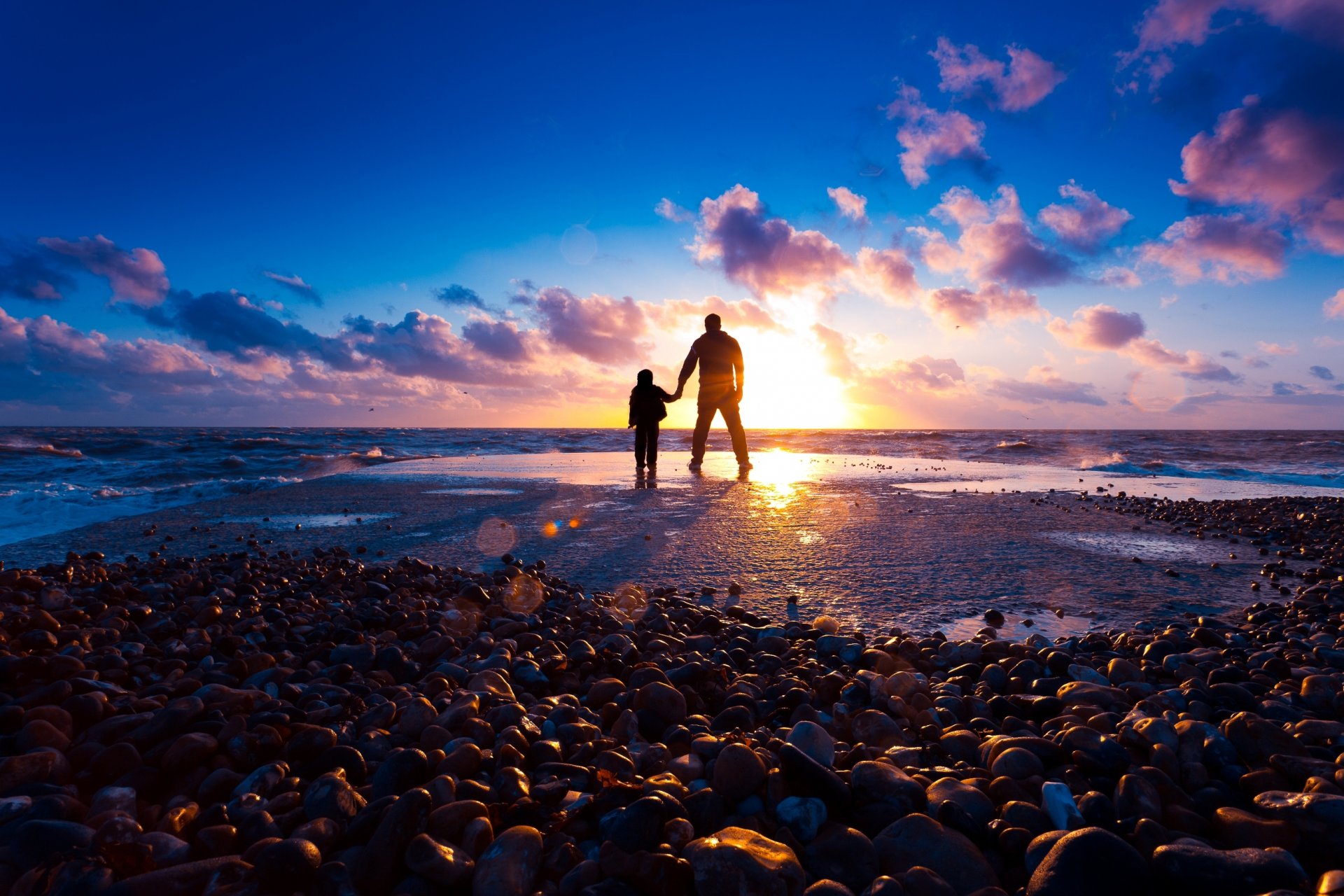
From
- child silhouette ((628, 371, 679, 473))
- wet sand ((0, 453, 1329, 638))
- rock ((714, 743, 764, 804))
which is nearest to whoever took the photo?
rock ((714, 743, 764, 804))

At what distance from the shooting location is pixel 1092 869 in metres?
1.26

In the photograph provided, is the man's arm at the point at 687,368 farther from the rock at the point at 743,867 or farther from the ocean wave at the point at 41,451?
the ocean wave at the point at 41,451

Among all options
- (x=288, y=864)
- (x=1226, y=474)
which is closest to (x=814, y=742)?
(x=288, y=864)

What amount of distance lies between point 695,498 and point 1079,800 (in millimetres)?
6285

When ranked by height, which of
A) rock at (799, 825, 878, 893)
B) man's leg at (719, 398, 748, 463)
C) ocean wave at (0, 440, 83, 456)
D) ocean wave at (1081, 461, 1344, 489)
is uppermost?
man's leg at (719, 398, 748, 463)

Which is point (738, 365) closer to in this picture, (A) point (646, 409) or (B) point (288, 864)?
(A) point (646, 409)

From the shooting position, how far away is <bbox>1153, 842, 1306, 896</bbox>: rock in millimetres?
1245

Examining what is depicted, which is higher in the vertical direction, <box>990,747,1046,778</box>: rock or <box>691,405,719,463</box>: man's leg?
<box>691,405,719,463</box>: man's leg

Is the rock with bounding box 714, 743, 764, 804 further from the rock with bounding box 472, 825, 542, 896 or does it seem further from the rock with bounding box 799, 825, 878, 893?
the rock with bounding box 472, 825, 542, 896

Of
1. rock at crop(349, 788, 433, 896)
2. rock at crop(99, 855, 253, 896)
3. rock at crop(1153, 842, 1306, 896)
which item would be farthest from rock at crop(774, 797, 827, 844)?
rock at crop(99, 855, 253, 896)

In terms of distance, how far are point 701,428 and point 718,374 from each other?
4.23 feet

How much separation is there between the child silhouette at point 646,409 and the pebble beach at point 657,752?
8.80 m

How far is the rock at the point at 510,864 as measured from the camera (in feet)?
4.26

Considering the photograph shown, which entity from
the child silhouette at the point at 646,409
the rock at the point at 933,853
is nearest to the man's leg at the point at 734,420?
the child silhouette at the point at 646,409
